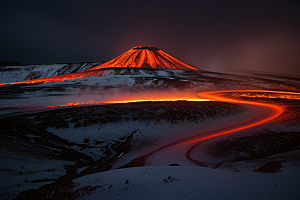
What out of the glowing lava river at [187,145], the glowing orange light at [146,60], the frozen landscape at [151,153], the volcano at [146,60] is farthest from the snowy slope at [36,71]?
the glowing lava river at [187,145]

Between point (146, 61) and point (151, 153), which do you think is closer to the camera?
point (151, 153)

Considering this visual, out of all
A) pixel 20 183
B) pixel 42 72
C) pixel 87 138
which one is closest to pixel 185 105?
pixel 87 138

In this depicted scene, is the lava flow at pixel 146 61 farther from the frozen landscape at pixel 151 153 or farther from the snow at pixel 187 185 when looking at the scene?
the snow at pixel 187 185

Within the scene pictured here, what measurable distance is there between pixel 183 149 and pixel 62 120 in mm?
12282

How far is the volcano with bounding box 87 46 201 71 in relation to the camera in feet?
326

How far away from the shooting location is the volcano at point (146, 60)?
9938 cm

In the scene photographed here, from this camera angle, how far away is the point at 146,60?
4097 inches

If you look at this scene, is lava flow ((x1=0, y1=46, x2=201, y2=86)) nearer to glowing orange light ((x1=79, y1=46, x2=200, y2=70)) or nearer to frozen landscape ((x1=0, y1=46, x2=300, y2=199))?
glowing orange light ((x1=79, y1=46, x2=200, y2=70))

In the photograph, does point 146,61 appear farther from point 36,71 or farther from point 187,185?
point 187,185

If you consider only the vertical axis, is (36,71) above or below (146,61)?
below

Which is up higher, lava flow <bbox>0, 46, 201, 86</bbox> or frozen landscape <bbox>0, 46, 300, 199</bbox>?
lava flow <bbox>0, 46, 201, 86</bbox>

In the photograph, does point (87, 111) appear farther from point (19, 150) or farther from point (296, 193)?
point (296, 193)

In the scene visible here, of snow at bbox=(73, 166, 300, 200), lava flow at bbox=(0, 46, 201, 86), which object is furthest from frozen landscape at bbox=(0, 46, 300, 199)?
lava flow at bbox=(0, 46, 201, 86)

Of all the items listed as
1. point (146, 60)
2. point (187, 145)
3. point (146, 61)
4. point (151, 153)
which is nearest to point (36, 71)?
point (146, 60)
